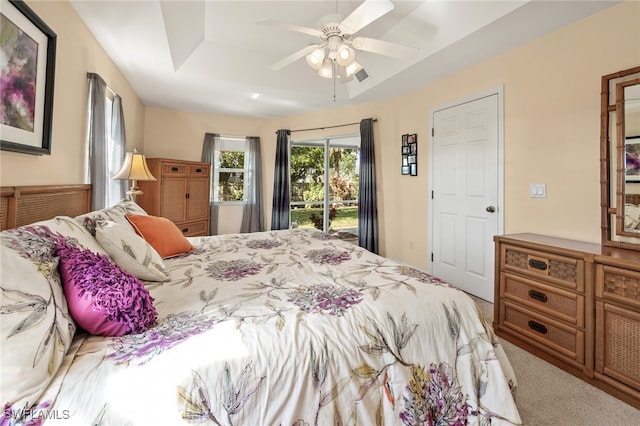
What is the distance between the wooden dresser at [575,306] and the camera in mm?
1607

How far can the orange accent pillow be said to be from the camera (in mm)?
1859

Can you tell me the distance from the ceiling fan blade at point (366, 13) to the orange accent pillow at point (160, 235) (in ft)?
5.89

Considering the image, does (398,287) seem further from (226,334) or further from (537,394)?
(537,394)

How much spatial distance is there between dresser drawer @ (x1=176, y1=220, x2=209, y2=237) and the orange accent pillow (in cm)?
216

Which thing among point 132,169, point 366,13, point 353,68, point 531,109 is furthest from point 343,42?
point 132,169

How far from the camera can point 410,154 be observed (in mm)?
3885

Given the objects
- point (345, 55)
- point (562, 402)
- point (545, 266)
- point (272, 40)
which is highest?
point (272, 40)

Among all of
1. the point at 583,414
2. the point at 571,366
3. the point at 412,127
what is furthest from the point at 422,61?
the point at 583,414

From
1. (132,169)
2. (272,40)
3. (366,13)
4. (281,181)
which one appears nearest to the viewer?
(366,13)

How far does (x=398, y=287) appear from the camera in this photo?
1.32m

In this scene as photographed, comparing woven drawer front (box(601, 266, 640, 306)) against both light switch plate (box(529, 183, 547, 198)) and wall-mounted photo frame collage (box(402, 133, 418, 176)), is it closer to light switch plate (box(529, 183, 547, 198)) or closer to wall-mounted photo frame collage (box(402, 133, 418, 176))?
light switch plate (box(529, 183, 547, 198))

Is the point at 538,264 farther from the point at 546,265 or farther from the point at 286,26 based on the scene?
the point at 286,26

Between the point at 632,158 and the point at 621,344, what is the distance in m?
1.15

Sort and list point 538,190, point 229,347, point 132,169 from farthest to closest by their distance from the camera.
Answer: point 132,169, point 538,190, point 229,347
